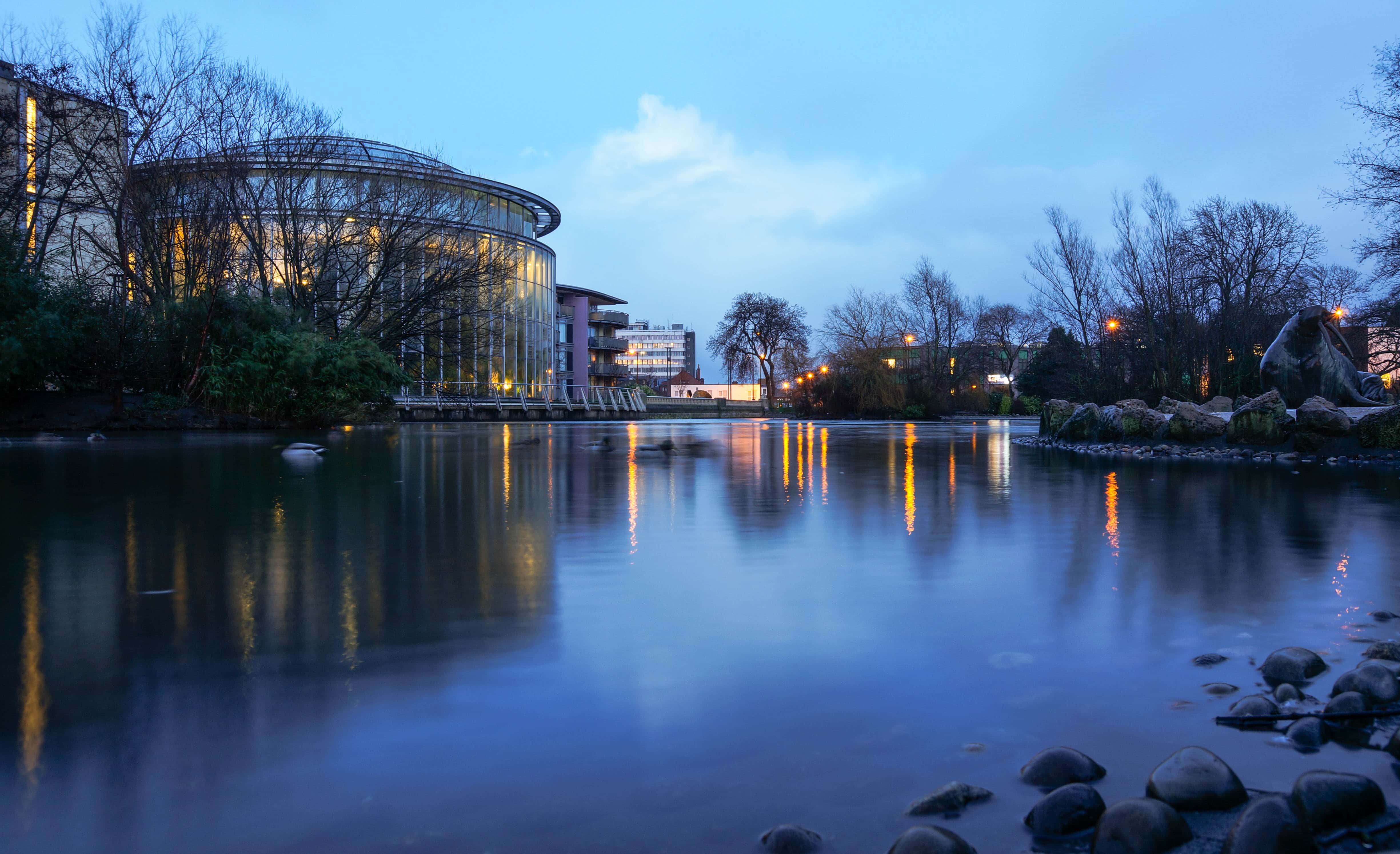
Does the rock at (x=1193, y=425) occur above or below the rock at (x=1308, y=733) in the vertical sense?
above

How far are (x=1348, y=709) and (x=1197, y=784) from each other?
853 millimetres

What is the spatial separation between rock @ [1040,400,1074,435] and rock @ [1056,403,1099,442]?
69cm

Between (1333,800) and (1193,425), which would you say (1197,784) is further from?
(1193,425)

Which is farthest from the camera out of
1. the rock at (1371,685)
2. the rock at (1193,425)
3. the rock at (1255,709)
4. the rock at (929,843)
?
the rock at (1193,425)

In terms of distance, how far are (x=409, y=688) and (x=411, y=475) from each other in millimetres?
7903

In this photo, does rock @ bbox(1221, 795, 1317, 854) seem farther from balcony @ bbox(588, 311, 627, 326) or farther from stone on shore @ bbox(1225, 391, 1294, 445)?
balcony @ bbox(588, 311, 627, 326)

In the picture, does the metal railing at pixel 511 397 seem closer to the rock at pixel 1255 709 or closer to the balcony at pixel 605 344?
the balcony at pixel 605 344

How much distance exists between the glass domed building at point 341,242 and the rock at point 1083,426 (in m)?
20.4

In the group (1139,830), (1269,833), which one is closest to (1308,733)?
(1269,833)

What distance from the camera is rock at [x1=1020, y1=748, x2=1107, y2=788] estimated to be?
201 cm

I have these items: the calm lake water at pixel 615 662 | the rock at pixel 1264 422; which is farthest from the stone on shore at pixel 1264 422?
the calm lake water at pixel 615 662

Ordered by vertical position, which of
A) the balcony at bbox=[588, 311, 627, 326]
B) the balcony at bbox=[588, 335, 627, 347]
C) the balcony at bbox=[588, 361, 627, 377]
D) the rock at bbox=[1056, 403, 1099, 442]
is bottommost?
the rock at bbox=[1056, 403, 1099, 442]

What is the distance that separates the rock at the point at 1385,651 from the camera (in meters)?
2.89

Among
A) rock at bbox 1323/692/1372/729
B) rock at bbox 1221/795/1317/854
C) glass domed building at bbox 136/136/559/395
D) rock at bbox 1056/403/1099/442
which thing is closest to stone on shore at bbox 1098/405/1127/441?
rock at bbox 1056/403/1099/442
